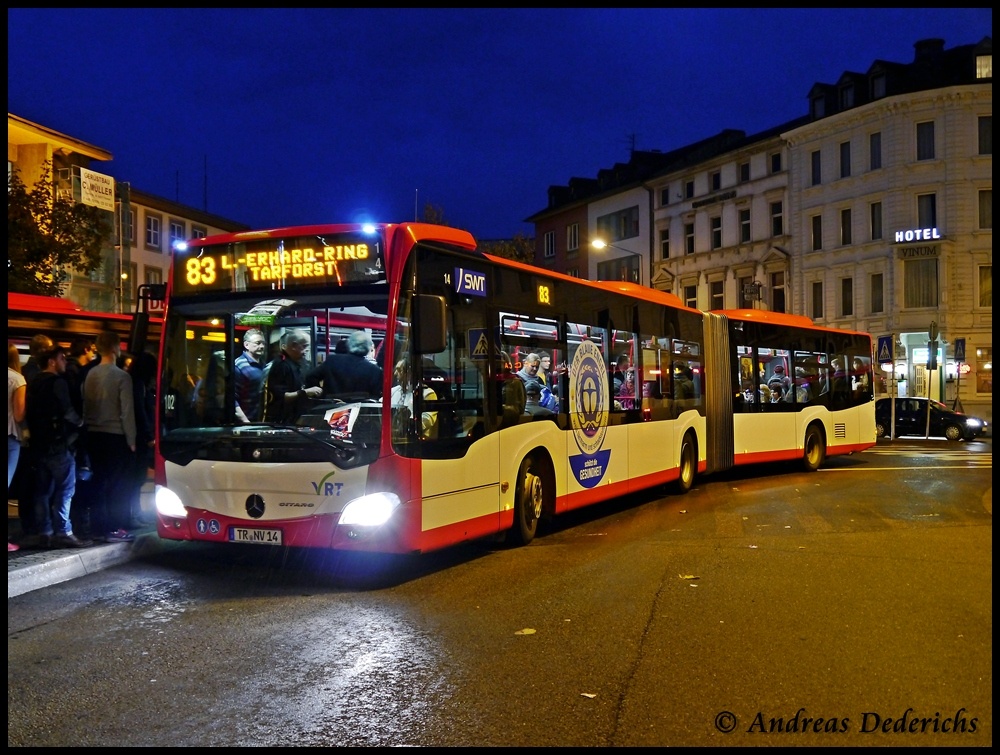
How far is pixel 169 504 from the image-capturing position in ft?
28.6

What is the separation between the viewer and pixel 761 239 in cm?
5181

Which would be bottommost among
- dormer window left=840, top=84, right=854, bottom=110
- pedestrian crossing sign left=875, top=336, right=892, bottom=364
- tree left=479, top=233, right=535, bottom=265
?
pedestrian crossing sign left=875, top=336, right=892, bottom=364

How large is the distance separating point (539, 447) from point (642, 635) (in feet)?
13.8

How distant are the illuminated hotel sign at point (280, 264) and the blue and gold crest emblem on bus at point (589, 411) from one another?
3692 mm

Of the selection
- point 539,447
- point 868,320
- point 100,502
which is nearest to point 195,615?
point 100,502

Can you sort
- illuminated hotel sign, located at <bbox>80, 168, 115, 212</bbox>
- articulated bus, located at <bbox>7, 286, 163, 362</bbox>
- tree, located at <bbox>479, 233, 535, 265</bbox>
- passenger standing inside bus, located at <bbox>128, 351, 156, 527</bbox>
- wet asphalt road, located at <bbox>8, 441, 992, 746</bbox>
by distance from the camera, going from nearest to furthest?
wet asphalt road, located at <bbox>8, 441, 992, 746</bbox> → passenger standing inside bus, located at <bbox>128, 351, 156, 527</bbox> → illuminated hotel sign, located at <bbox>80, 168, 115, 212</bbox> → articulated bus, located at <bbox>7, 286, 163, 362</bbox> → tree, located at <bbox>479, 233, 535, 265</bbox>

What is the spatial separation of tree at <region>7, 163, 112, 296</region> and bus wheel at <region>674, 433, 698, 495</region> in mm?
15166

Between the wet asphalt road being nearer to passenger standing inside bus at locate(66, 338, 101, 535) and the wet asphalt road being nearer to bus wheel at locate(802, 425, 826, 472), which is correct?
passenger standing inside bus at locate(66, 338, 101, 535)

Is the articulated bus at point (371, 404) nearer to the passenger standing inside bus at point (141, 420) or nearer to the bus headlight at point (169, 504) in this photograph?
the bus headlight at point (169, 504)

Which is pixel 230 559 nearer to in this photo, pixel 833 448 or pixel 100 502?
pixel 100 502

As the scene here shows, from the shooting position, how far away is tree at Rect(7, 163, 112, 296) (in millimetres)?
22281

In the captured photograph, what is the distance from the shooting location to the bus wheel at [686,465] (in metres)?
15.3

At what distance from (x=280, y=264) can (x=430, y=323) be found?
1.52m

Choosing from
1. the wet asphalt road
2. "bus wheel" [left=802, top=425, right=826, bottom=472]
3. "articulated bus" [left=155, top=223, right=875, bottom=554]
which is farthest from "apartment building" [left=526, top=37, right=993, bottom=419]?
the wet asphalt road
